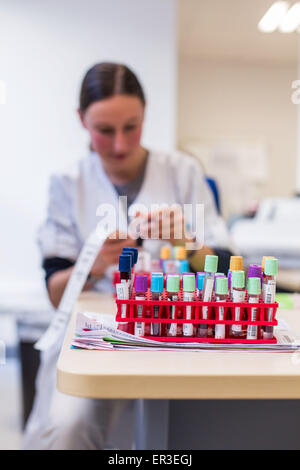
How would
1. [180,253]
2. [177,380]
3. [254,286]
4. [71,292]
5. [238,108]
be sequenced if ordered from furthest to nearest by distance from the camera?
1. [238,108]
2. [71,292]
3. [180,253]
4. [254,286]
5. [177,380]

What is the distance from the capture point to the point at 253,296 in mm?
678

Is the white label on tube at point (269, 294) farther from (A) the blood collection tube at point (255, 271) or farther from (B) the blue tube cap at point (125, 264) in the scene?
(B) the blue tube cap at point (125, 264)

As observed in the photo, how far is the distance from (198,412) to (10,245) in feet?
2.09

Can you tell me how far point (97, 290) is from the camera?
1160mm

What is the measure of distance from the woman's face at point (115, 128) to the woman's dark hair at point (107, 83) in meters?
0.01

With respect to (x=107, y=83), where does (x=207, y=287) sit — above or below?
below

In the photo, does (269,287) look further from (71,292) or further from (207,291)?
(71,292)

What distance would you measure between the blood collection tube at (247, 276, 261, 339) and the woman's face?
59 centimetres

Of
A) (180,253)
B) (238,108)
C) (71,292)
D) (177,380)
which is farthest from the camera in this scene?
(238,108)

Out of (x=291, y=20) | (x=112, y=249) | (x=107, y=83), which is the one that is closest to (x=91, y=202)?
(x=112, y=249)

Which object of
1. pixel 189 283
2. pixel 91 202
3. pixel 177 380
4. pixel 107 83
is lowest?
pixel 177 380

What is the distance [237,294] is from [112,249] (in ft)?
1.46

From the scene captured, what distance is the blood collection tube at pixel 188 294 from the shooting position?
687 millimetres

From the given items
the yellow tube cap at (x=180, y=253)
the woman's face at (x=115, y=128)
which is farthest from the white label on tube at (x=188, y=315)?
the woman's face at (x=115, y=128)
